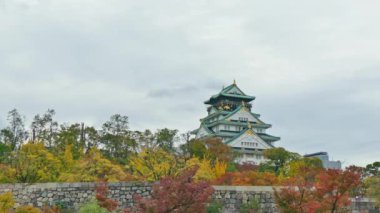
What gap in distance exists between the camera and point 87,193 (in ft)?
61.8

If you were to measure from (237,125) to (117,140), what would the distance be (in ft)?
110

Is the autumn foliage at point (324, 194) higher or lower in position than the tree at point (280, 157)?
lower

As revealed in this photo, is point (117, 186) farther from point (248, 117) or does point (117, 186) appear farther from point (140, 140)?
point (248, 117)

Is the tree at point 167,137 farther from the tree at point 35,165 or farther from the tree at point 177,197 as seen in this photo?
the tree at point 177,197

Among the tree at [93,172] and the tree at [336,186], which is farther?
the tree at [93,172]

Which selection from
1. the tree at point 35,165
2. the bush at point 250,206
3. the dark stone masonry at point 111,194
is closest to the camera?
the bush at point 250,206

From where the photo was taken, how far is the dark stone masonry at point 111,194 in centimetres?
1878

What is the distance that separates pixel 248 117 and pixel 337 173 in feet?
183

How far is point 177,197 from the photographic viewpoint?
12641 mm

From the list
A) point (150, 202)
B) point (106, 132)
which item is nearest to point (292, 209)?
point (150, 202)

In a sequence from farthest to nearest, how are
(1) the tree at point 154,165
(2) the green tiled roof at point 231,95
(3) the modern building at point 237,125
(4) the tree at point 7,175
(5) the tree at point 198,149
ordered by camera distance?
(2) the green tiled roof at point 231,95, (3) the modern building at point 237,125, (5) the tree at point 198,149, (1) the tree at point 154,165, (4) the tree at point 7,175

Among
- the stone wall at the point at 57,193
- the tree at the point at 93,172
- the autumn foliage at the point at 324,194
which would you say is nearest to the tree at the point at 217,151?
the tree at the point at 93,172

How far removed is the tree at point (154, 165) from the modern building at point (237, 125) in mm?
35158

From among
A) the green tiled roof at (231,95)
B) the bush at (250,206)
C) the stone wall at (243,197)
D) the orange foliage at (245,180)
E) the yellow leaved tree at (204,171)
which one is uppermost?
the green tiled roof at (231,95)
